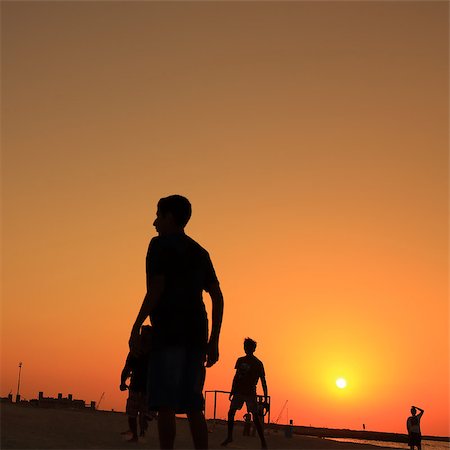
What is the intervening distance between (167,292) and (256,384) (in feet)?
30.4

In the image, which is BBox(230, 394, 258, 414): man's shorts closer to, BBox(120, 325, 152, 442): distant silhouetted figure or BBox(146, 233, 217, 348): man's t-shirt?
BBox(120, 325, 152, 442): distant silhouetted figure

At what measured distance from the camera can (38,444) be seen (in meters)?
9.62

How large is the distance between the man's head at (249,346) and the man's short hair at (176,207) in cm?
883

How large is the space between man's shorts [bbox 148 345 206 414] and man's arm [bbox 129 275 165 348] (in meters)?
0.20

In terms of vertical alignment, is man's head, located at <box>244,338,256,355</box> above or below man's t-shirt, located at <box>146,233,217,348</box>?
above

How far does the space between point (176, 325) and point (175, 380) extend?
0.41 metres

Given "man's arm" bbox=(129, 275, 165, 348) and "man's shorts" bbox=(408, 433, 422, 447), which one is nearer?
"man's arm" bbox=(129, 275, 165, 348)

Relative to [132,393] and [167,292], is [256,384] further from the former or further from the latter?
[167,292]

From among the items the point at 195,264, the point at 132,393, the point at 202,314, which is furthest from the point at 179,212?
the point at 132,393

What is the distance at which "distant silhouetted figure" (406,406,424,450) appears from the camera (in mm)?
20672

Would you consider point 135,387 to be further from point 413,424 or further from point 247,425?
point 413,424

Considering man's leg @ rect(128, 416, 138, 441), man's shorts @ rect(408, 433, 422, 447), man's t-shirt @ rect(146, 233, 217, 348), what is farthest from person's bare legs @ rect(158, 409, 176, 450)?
man's shorts @ rect(408, 433, 422, 447)

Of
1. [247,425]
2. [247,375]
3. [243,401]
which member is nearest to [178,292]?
[247,375]

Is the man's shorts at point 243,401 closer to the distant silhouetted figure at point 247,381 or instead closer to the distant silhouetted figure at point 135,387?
the distant silhouetted figure at point 247,381
